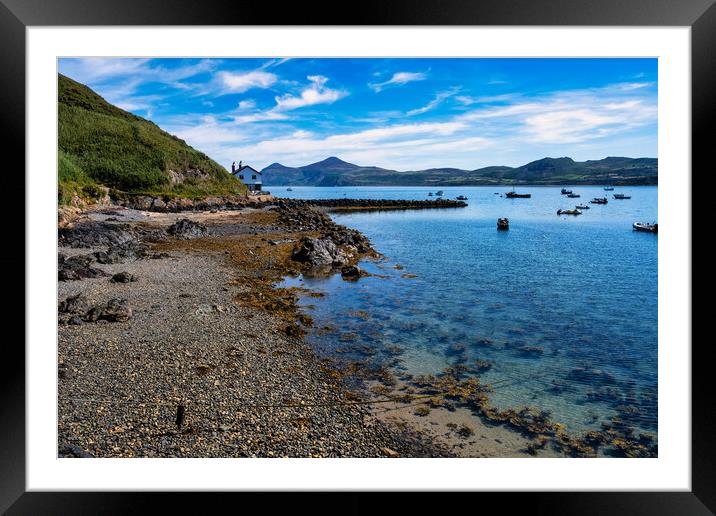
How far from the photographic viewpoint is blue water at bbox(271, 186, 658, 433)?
934cm

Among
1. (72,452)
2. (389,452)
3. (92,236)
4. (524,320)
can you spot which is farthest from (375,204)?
(72,452)

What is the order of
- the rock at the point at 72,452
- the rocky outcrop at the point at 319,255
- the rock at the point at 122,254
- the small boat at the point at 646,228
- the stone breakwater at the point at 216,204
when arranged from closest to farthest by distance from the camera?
1. the rock at the point at 72,452
2. the rock at the point at 122,254
3. the rocky outcrop at the point at 319,255
4. the small boat at the point at 646,228
5. the stone breakwater at the point at 216,204

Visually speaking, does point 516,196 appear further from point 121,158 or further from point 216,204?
point 121,158

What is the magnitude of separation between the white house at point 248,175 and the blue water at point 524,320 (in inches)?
1560

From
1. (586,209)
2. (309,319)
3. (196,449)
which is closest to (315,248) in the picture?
(309,319)

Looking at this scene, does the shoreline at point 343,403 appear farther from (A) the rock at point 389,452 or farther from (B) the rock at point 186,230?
(B) the rock at point 186,230

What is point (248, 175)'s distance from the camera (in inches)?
2493

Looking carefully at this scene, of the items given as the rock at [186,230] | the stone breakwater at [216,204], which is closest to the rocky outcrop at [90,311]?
the rock at [186,230]

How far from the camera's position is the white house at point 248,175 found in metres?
62.8
